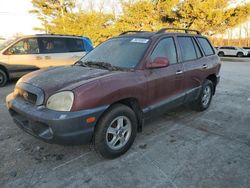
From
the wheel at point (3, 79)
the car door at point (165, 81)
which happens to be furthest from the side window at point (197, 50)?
the wheel at point (3, 79)

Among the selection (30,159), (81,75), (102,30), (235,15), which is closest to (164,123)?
(81,75)

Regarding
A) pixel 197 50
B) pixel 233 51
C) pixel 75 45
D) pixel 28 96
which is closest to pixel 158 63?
pixel 197 50

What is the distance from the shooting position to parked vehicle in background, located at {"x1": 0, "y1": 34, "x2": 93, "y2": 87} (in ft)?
25.0

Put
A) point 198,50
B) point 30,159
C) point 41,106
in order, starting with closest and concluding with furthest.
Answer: point 41,106
point 30,159
point 198,50

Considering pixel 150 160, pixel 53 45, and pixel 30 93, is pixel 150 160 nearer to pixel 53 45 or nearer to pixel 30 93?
pixel 30 93

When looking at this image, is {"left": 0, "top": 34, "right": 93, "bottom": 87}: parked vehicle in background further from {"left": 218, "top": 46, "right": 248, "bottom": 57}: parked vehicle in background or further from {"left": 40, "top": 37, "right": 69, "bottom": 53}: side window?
{"left": 218, "top": 46, "right": 248, "bottom": 57}: parked vehicle in background

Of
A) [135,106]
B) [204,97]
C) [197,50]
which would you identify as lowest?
[204,97]

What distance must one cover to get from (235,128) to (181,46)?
5.95ft

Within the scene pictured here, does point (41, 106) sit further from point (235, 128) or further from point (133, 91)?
point (235, 128)

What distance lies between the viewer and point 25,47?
784 cm

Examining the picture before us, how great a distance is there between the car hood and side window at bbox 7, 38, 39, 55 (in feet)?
16.5

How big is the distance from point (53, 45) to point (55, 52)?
0.89ft

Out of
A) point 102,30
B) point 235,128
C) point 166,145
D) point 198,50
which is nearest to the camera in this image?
point 166,145

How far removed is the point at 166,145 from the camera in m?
3.46
